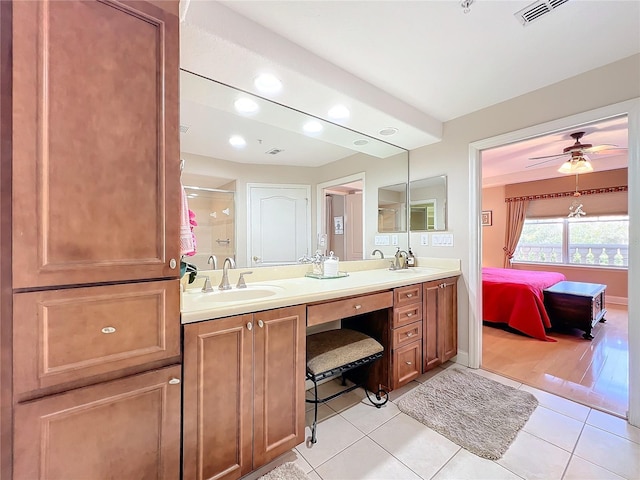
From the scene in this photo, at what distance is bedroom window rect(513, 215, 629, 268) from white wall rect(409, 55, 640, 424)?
13.2 feet

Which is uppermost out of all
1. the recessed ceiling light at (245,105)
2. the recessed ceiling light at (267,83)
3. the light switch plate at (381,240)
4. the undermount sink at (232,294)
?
the recessed ceiling light at (267,83)

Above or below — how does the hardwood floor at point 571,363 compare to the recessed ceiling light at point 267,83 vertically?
below

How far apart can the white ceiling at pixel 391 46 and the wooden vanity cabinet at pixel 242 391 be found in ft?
4.42

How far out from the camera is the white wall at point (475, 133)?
1761 millimetres

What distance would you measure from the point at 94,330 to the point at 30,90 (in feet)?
2.50

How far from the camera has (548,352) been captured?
275 cm

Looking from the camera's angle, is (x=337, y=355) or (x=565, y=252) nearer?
(x=337, y=355)

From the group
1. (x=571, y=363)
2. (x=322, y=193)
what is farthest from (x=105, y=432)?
(x=571, y=363)

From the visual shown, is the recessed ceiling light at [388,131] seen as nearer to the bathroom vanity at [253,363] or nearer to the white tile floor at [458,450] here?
the bathroom vanity at [253,363]

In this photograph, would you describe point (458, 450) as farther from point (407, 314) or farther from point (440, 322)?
point (440, 322)

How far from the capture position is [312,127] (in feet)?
7.16

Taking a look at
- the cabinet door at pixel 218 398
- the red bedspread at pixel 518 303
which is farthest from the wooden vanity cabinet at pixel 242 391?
the red bedspread at pixel 518 303

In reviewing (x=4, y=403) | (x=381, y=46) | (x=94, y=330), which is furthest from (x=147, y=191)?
(x=381, y=46)

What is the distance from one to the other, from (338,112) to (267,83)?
613 mm
